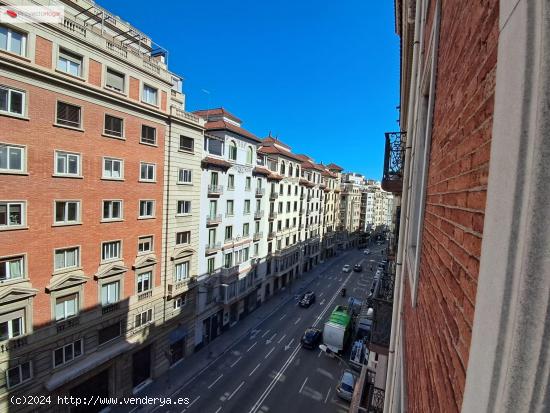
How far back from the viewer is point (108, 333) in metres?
16.2

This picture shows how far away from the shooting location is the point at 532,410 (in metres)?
0.81

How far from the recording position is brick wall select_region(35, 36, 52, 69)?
12.2 m

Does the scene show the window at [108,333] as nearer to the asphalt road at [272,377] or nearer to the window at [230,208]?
the asphalt road at [272,377]

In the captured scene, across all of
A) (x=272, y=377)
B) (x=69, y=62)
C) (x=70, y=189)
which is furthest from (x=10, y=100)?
(x=272, y=377)

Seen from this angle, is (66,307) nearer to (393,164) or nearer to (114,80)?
(114,80)

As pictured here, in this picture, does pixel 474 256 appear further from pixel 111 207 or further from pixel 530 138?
pixel 111 207

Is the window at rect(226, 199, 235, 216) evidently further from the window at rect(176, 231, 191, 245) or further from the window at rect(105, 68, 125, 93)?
the window at rect(105, 68, 125, 93)

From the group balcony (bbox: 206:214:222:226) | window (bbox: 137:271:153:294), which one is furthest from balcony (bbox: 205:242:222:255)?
window (bbox: 137:271:153:294)

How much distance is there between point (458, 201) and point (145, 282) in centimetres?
1934

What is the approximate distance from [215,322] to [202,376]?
5.52 meters

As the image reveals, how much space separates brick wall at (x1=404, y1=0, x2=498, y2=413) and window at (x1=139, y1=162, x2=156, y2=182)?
17.3 m

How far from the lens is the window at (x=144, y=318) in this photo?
17734mm

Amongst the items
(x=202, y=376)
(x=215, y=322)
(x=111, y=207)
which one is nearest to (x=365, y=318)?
(x=215, y=322)

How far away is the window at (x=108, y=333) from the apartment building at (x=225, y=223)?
675cm
